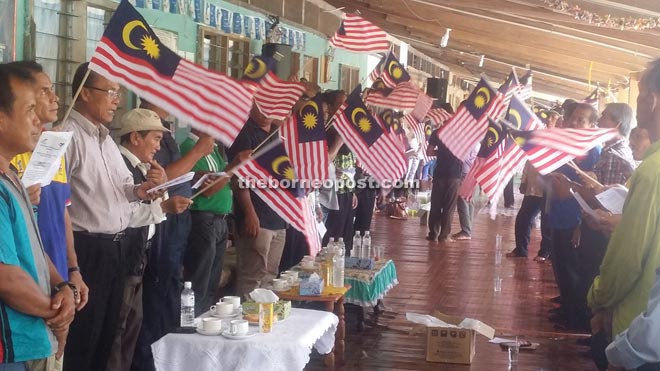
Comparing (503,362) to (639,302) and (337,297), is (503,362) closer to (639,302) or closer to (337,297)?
(337,297)

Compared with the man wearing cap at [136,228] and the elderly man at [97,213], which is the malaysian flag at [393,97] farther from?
the elderly man at [97,213]

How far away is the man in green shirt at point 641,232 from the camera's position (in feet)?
11.1

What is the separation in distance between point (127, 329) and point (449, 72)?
31318 millimetres

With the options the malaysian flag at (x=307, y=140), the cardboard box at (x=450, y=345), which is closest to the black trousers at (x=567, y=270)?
the cardboard box at (x=450, y=345)

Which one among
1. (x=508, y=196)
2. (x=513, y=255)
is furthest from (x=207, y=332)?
(x=508, y=196)

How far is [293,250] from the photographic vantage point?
305 inches

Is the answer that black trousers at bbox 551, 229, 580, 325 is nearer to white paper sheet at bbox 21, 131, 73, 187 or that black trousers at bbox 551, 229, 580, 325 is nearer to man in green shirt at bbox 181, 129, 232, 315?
man in green shirt at bbox 181, 129, 232, 315

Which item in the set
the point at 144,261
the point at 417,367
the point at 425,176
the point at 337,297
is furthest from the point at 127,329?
the point at 425,176

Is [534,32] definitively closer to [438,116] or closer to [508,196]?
[438,116]

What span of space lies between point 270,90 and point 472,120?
7.89 feet

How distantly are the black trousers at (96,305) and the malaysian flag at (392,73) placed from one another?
211 inches

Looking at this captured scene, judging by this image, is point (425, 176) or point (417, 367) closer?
point (417, 367)

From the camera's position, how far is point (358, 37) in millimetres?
8844

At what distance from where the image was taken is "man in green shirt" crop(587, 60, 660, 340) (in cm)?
337
